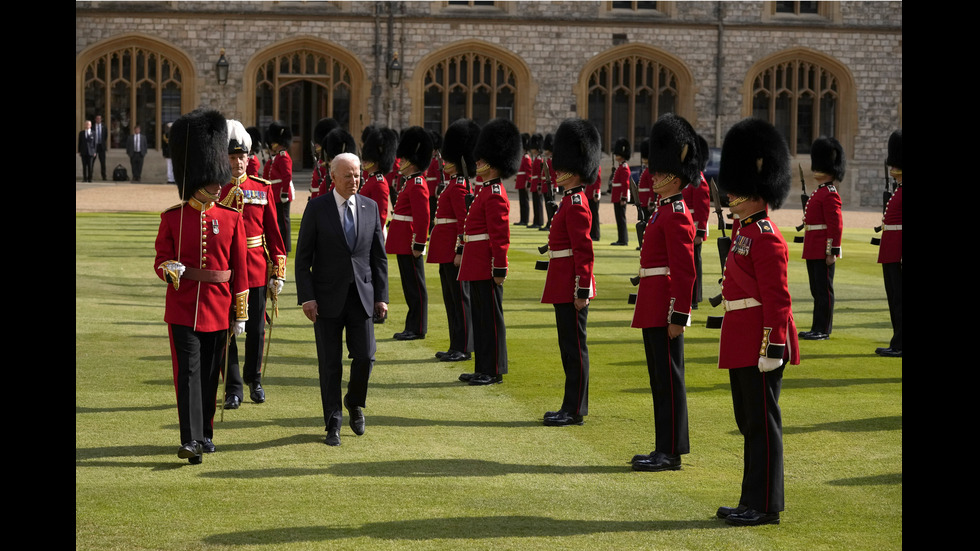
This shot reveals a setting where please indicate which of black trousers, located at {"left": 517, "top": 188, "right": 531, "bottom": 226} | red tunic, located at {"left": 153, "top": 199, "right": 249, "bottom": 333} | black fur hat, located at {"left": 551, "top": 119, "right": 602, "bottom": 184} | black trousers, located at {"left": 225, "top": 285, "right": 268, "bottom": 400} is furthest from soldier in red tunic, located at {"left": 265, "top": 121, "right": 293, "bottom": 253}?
black trousers, located at {"left": 517, "top": 188, "right": 531, "bottom": 226}

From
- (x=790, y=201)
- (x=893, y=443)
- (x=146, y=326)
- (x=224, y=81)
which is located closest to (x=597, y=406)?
(x=893, y=443)

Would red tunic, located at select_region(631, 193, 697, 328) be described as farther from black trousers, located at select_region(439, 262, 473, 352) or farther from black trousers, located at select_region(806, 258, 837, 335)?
black trousers, located at select_region(806, 258, 837, 335)

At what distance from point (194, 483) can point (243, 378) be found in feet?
6.38

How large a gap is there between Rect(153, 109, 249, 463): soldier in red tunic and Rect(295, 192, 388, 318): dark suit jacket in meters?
0.39

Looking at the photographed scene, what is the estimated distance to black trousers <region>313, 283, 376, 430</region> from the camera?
6141 millimetres

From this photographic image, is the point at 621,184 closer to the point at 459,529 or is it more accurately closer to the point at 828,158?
the point at 828,158

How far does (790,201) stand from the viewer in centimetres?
2838

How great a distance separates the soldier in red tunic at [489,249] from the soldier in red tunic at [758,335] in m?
2.48

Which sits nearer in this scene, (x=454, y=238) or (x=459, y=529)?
(x=459, y=529)

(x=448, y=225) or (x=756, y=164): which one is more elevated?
(x=756, y=164)

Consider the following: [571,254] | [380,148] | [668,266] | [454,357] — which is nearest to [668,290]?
[668,266]

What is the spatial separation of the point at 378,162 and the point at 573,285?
509 cm

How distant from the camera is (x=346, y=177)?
6121mm
